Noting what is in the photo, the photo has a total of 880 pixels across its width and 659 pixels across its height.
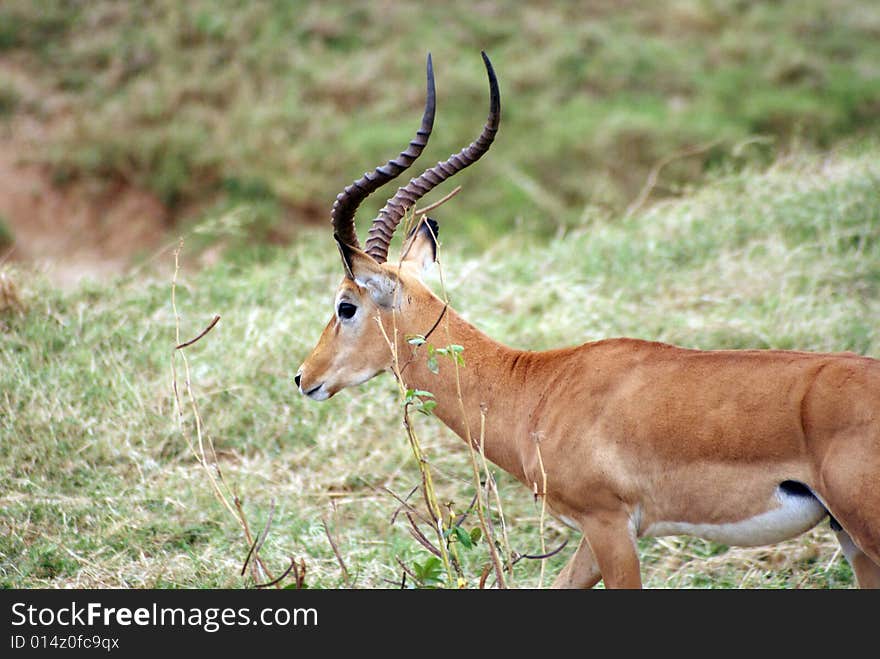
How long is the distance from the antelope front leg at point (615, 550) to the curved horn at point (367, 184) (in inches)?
58.5

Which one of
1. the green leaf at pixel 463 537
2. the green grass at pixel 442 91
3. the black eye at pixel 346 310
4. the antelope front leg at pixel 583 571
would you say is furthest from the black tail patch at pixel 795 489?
the green grass at pixel 442 91

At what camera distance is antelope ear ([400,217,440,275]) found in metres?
5.29

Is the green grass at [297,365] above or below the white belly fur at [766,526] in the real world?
above

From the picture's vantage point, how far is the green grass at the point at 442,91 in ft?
39.9

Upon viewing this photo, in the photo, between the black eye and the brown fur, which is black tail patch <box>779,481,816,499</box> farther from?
the black eye

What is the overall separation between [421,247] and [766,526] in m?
2.01

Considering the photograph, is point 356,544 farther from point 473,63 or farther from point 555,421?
point 473,63

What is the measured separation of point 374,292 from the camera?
15.9ft

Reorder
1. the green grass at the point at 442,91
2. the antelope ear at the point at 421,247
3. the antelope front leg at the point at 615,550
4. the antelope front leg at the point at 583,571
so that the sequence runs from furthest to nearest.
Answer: the green grass at the point at 442,91
the antelope ear at the point at 421,247
the antelope front leg at the point at 583,571
the antelope front leg at the point at 615,550

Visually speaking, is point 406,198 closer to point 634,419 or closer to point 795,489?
point 634,419

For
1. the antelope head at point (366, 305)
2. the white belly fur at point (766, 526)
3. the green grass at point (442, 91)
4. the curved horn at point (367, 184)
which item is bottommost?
the white belly fur at point (766, 526)

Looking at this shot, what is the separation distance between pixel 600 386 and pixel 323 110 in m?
9.37

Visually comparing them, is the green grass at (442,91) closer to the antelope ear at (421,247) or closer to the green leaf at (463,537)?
the antelope ear at (421,247)

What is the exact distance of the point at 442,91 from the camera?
44.5ft
